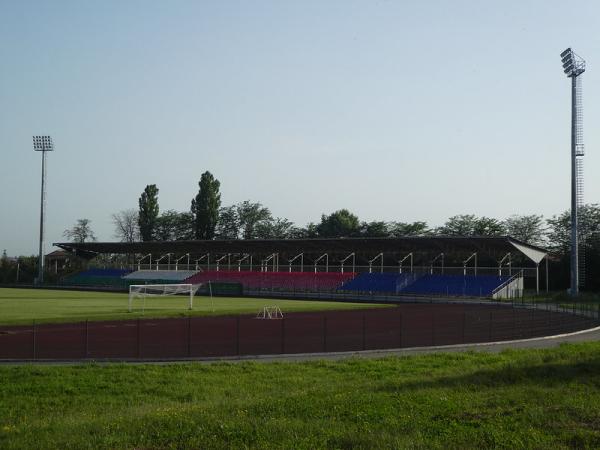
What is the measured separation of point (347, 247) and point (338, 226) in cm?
5285

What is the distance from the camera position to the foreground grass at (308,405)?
35.6 ft

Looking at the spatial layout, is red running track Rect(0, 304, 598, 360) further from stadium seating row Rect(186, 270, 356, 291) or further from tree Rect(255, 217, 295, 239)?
tree Rect(255, 217, 295, 239)

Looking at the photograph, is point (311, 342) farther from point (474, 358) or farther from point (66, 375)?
point (66, 375)

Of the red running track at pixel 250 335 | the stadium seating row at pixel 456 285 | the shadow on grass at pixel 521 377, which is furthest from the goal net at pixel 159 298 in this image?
the shadow on grass at pixel 521 377

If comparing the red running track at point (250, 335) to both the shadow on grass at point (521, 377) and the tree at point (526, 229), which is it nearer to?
the shadow on grass at point (521, 377)

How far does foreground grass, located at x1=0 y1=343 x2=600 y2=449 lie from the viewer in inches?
427

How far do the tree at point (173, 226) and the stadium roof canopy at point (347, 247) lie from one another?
107 ft

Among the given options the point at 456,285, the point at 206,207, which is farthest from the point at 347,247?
the point at 206,207

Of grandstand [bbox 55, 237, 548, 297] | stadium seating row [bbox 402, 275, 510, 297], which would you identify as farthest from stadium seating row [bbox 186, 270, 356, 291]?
stadium seating row [bbox 402, 275, 510, 297]

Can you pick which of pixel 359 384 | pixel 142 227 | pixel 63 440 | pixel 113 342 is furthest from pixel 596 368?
pixel 142 227

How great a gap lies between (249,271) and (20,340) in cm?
7051

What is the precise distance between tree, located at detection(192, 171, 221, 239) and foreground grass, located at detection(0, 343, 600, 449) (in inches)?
3918

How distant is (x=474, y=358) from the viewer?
77.5 ft

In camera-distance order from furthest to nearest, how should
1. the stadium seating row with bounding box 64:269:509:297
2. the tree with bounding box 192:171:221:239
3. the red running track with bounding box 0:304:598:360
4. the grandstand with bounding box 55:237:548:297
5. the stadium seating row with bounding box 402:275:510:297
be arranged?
1. the tree with bounding box 192:171:221:239
2. the stadium seating row with bounding box 64:269:509:297
3. the grandstand with bounding box 55:237:548:297
4. the stadium seating row with bounding box 402:275:510:297
5. the red running track with bounding box 0:304:598:360
